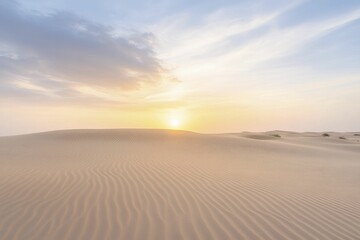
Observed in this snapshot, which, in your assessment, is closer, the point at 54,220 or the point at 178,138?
the point at 54,220

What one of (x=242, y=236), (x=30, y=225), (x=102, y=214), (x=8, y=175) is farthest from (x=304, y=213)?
(x=8, y=175)

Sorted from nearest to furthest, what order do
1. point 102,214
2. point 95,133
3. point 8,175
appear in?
1. point 102,214
2. point 8,175
3. point 95,133

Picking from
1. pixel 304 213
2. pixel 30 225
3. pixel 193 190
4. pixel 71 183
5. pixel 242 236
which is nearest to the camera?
pixel 242 236

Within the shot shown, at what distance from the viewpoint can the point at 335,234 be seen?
4145 millimetres

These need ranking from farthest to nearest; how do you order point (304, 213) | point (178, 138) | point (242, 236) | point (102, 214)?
point (178, 138) → point (304, 213) → point (102, 214) → point (242, 236)

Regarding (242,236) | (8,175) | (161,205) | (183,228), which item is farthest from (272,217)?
(8,175)

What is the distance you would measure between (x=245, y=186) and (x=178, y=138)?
13565 millimetres

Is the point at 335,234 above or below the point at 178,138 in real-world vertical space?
below

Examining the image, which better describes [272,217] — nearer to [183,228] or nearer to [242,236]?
[242,236]

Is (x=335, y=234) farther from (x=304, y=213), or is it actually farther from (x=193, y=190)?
(x=193, y=190)

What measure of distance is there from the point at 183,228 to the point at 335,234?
2.29 meters

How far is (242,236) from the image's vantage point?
391 centimetres

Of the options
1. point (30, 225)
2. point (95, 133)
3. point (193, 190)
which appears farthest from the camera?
point (95, 133)

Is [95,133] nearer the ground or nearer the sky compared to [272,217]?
nearer the sky
